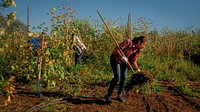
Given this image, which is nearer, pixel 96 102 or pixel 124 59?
pixel 124 59

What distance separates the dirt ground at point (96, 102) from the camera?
473cm

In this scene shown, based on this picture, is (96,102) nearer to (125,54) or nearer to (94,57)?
(125,54)

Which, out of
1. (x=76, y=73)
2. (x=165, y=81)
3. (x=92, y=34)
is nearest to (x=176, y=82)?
(x=165, y=81)

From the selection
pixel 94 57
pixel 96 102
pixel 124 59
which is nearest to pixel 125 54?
pixel 124 59

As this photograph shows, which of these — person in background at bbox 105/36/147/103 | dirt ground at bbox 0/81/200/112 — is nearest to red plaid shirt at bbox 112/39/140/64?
person in background at bbox 105/36/147/103

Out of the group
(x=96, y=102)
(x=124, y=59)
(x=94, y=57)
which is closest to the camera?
(x=124, y=59)

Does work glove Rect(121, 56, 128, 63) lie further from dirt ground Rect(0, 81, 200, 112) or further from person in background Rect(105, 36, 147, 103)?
dirt ground Rect(0, 81, 200, 112)

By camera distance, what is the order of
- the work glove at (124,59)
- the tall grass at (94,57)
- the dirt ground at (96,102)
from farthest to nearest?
the tall grass at (94,57) → the work glove at (124,59) → the dirt ground at (96,102)

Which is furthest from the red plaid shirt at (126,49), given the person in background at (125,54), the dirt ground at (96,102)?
the dirt ground at (96,102)

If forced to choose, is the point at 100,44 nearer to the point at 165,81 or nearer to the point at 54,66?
the point at 165,81

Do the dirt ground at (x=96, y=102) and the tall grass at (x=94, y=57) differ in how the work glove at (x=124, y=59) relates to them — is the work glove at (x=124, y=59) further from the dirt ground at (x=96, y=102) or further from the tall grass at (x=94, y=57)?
the tall grass at (x=94, y=57)

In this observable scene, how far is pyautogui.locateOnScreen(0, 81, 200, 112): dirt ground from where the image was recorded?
15.5 ft

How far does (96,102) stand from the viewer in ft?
17.1

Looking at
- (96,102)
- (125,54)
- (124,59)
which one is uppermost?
(125,54)
